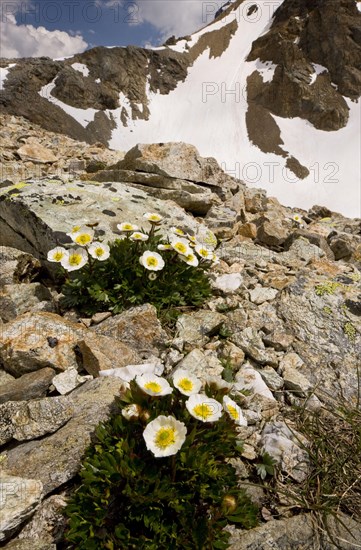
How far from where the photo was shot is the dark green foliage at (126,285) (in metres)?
4.47

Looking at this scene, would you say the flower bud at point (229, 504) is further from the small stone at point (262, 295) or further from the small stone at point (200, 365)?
the small stone at point (262, 295)

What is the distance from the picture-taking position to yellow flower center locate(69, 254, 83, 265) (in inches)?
165

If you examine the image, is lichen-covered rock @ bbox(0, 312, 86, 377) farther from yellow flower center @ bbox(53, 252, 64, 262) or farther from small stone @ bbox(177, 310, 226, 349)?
small stone @ bbox(177, 310, 226, 349)

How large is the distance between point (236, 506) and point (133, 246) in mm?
3083

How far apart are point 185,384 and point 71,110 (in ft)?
239

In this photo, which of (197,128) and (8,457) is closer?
(8,457)

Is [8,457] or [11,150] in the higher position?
[11,150]

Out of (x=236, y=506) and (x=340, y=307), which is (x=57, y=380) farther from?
(x=340, y=307)

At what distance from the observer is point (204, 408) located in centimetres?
260

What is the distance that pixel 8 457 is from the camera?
2.79 meters

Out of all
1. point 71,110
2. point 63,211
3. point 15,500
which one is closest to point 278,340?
point 15,500

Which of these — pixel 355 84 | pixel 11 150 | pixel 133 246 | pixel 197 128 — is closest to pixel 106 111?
pixel 197 128

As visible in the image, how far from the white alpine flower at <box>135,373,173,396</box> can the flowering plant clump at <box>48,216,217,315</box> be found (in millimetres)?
1711

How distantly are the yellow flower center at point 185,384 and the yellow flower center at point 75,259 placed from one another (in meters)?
2.01
